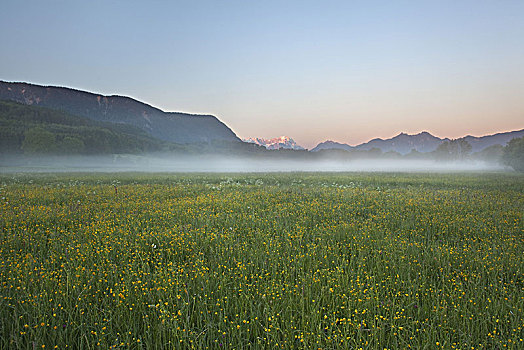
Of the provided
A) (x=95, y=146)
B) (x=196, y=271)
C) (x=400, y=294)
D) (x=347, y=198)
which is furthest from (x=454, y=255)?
(x=95, y=146)

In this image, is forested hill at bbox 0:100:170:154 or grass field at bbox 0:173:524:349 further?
forested hill at bbox 0:100:170:154

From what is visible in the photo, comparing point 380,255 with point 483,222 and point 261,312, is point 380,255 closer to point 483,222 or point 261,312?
point 261,312

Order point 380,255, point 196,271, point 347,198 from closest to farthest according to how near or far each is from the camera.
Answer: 1. point 196,271
2. point 380,255
3. point 347,198

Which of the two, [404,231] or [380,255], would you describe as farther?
[404,231]

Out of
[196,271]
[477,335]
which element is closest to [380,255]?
[477,335]

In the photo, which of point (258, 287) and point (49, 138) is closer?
point (258, 287)

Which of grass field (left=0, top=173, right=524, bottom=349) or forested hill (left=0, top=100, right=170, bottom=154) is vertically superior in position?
forested hill (left=0, top=100, right=170, bottom=154)

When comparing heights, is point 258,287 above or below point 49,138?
below

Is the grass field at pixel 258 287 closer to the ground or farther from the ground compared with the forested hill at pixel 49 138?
closer to the ground

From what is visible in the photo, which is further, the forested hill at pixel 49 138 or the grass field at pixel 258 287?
the forested hill at pixel 49 138

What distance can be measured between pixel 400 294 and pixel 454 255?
2.38 m

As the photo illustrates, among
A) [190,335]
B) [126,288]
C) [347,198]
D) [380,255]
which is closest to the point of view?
[190,335]

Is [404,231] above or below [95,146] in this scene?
below

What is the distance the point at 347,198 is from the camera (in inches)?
465
